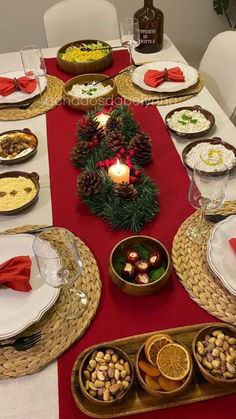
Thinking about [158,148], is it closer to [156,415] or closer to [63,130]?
[63,130]

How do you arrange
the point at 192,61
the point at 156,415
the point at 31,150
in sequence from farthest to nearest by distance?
the point at 192,61 → the point at 31,150 → the point at 156,415

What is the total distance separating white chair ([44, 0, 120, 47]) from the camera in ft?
6.65

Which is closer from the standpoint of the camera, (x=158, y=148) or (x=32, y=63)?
(x=158, y=148)

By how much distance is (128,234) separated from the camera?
0.98 meters

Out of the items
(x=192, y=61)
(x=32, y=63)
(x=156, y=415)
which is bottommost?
(x=192, y=61)

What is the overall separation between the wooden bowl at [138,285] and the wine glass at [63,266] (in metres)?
0.08

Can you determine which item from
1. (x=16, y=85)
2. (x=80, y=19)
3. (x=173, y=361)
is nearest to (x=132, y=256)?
(x=173, y=361)

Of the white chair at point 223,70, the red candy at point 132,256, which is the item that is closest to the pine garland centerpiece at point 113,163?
the red candy at point 132,256

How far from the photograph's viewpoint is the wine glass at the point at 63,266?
775 mm

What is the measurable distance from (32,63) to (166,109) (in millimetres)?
551

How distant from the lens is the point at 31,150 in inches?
48.2

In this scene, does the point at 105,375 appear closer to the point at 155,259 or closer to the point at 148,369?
the point at 148,369

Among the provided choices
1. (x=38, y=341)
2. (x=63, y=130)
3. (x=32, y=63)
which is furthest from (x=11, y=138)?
(x=38, y=341)

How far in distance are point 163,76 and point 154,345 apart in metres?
1.16
